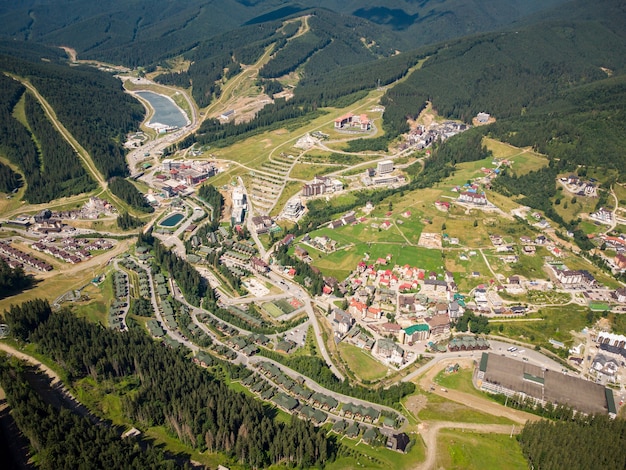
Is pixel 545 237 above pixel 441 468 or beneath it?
above

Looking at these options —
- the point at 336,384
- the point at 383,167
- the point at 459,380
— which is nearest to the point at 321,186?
the point at 383,167

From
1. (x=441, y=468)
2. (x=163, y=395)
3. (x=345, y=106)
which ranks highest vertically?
(x=345, y=106)

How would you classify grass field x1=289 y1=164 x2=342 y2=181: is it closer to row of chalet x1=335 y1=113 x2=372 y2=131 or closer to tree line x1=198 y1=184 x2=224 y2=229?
tree line x1=198 y1=184 x2=224 y2=229

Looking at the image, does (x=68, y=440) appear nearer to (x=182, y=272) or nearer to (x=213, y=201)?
(x=182, y=272)

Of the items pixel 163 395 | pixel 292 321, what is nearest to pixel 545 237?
pixel 292 321

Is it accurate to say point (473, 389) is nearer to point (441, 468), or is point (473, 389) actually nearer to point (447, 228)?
point (441, 468)

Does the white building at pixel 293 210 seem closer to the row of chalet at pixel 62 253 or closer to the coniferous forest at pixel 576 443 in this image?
the row of chalet at pixel 62 253

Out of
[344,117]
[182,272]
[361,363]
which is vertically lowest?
[361,363]
